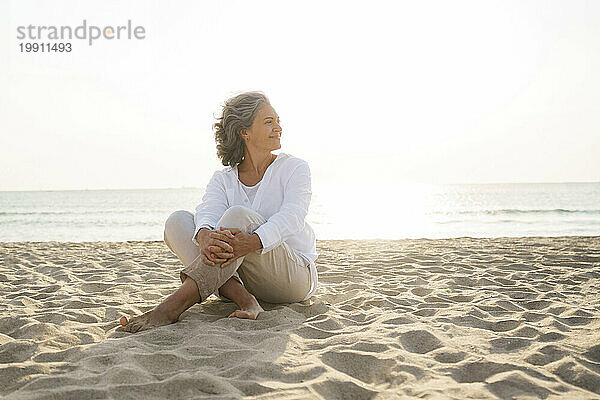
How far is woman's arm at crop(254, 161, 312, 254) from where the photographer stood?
2.90m

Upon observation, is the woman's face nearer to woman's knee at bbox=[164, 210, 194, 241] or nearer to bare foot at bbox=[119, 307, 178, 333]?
woman's knee at bbox=[164, 210, 194, 241]

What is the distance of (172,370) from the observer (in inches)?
85.5

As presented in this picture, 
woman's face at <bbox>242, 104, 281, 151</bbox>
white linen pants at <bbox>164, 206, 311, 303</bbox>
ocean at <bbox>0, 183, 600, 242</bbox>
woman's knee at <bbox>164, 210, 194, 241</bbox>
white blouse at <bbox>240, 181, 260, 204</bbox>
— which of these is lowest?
ocean at <bbox>0, 183, 600, 242</bbox>

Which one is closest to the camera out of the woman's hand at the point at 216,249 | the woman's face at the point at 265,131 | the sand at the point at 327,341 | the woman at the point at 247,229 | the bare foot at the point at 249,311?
the sand at the point at 327,341

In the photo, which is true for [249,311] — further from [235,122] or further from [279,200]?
[235,122]

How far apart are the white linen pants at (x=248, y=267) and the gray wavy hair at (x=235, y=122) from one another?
471 millimetres

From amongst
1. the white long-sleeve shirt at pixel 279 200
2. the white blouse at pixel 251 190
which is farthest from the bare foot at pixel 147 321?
the white blouse at pixel 251 190

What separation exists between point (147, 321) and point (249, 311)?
22.0 inches

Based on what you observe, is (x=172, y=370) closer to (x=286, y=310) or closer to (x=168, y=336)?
(x=168, y=336)

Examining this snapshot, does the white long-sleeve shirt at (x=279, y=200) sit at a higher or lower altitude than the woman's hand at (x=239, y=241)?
higher

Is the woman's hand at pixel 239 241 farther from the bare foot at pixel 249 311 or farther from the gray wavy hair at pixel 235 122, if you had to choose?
the gray wavy hair at pixel 235 122

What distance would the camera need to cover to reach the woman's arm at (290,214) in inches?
114

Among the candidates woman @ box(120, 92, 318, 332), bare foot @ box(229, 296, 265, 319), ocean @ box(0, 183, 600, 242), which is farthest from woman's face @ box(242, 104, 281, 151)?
ocean @ box(0, 183, 600, 242)

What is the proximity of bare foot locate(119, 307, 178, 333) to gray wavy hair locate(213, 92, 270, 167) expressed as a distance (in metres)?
1.09
